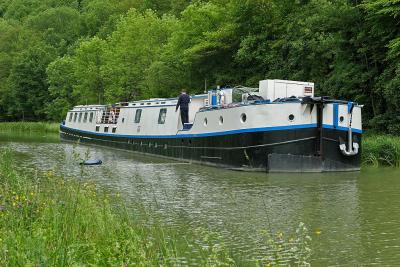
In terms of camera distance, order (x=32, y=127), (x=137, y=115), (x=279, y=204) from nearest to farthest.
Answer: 1. (x=279, y=204)
2. (x=137, y=115)
3. (x=32, y=127)

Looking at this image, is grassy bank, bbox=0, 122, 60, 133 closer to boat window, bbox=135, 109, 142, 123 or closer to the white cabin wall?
boat window, bbox=135, 109, 142, 123

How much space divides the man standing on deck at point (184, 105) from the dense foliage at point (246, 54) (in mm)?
6417

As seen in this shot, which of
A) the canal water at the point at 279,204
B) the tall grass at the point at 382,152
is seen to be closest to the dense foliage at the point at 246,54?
the tall grass at the point at 382,152

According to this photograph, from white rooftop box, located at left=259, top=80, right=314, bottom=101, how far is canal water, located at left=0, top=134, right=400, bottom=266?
10.7 feet

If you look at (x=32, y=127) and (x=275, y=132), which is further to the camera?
(x=32, y=127)

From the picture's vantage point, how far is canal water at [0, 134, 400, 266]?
8.23 metres

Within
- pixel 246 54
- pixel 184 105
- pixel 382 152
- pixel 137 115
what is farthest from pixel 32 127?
pixel 382 152

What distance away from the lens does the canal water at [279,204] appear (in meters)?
8.23

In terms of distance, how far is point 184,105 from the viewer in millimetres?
22797

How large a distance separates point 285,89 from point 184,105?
15.5 feet

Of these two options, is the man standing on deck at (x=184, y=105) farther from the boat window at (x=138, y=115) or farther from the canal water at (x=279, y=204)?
the boat window at (x=138, y=115)

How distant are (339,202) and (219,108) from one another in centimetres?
851

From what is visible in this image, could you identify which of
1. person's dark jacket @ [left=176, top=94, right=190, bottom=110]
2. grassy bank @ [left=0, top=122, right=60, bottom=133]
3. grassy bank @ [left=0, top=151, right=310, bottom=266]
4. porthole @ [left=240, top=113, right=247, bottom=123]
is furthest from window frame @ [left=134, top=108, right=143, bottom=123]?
grassy bank @ [left=0, top=122, right=60, bottom=133]

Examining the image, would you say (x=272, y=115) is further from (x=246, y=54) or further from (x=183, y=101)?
(x=246, y=54)
